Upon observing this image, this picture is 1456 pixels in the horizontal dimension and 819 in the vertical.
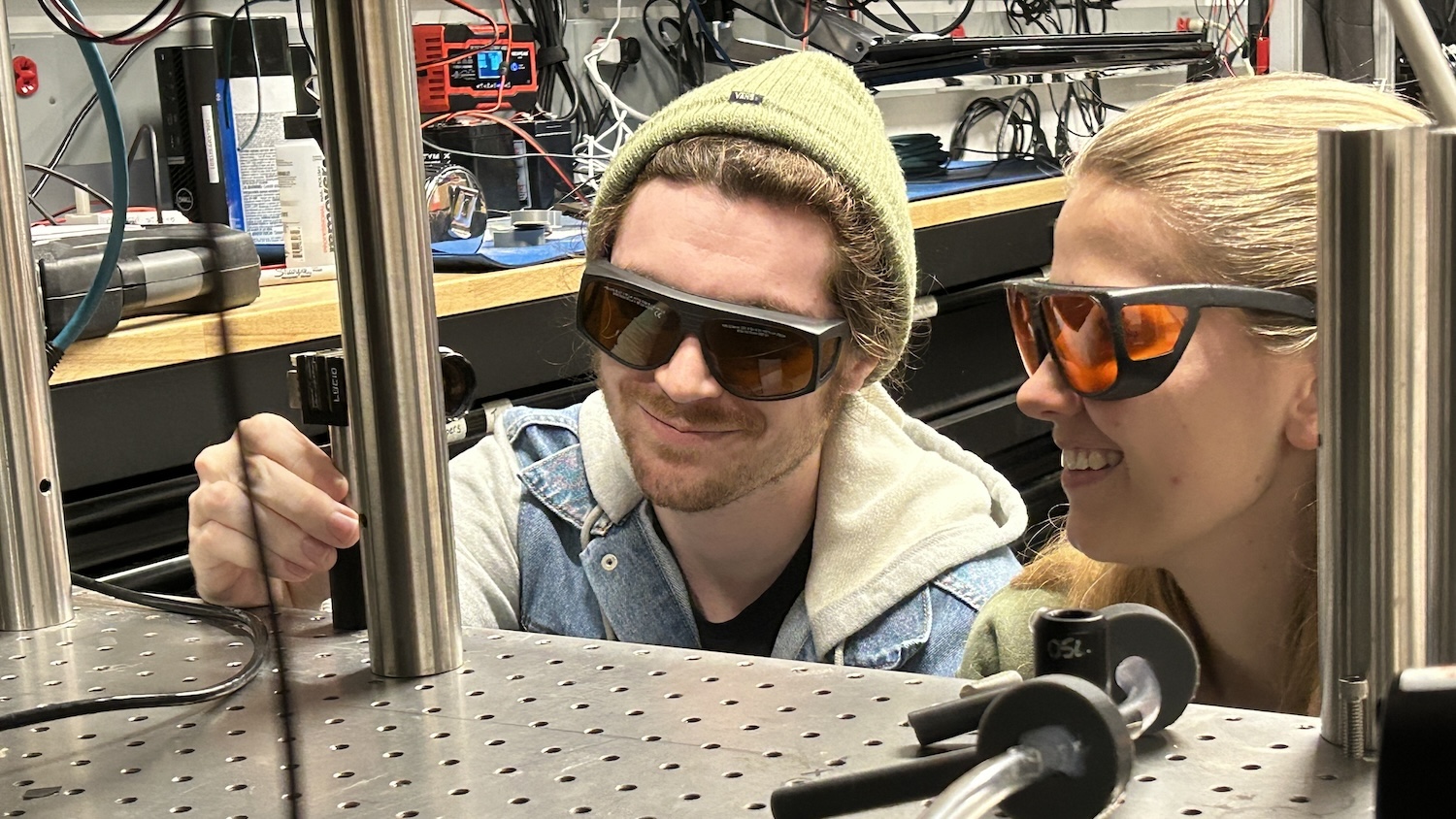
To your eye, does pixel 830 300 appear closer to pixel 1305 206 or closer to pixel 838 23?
pixel 1305 206

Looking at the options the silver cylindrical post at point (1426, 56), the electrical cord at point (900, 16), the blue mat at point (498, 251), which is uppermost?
the electrical cord at point (900, 16)

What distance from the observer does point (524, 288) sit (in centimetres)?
182

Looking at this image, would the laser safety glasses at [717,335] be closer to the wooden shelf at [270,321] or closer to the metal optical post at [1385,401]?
the wooden shelf at [270,321]

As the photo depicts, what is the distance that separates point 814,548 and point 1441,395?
1.00 meters

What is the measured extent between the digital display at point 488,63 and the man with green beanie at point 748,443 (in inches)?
38.0

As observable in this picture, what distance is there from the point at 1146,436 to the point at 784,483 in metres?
0.43

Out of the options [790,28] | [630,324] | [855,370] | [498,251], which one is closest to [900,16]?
[790,28]

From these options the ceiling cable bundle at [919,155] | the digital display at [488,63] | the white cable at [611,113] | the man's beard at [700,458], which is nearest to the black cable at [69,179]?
the digital display at [488,63]

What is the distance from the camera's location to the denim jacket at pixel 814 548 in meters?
1.42

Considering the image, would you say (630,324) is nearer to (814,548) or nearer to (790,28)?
(814,548)

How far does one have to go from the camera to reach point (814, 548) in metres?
1.47

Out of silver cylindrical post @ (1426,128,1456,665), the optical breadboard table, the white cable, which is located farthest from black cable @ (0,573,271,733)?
the white cable

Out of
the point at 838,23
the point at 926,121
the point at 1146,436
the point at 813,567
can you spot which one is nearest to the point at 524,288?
the point at 813,567

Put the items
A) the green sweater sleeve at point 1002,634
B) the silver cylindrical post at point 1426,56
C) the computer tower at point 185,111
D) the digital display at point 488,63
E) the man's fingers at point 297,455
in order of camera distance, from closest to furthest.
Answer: the silver cylindrical post at point 1426,56
the man's fingers at point 297,455
the green sweater sleeve at point 1002,634
the computer tower at point 185,111
the digital display at point 488,63
